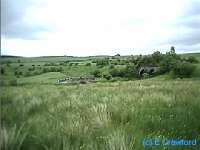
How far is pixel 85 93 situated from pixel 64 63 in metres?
0.84

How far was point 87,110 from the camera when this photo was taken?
16.1 feet

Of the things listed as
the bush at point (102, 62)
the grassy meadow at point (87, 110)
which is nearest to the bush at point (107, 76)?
the grassy meadow at point (87, 110)

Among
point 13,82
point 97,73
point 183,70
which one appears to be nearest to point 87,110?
point 97,73

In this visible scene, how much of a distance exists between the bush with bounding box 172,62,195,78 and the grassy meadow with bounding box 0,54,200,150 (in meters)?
0.10

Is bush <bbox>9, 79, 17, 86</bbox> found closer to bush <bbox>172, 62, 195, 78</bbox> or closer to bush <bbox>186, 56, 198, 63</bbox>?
bush <bbox>172, 62, 195, 78</bbox>

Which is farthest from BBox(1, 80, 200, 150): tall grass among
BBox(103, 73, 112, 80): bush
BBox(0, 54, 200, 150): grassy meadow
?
BBox(103, 73, 112, 80): bush

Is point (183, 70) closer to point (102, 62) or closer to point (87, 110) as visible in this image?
point (102, 62)

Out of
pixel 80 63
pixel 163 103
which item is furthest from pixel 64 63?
pixel 163 103

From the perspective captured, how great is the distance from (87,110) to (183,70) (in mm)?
2255

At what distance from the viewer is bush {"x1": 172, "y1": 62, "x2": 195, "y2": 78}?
6008 mm

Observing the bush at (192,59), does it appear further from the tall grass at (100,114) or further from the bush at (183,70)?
the tall grass at (100,114)

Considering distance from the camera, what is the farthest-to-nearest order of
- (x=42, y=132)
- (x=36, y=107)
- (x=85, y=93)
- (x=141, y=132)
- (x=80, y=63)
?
(x=85, y=93) < (x=80, y=63) < (x=141, y=132) < (x=36, y=107) < (x=42, y=132)

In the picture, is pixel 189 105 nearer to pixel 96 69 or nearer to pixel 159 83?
pixel 159 83

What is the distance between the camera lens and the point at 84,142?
407 cm
